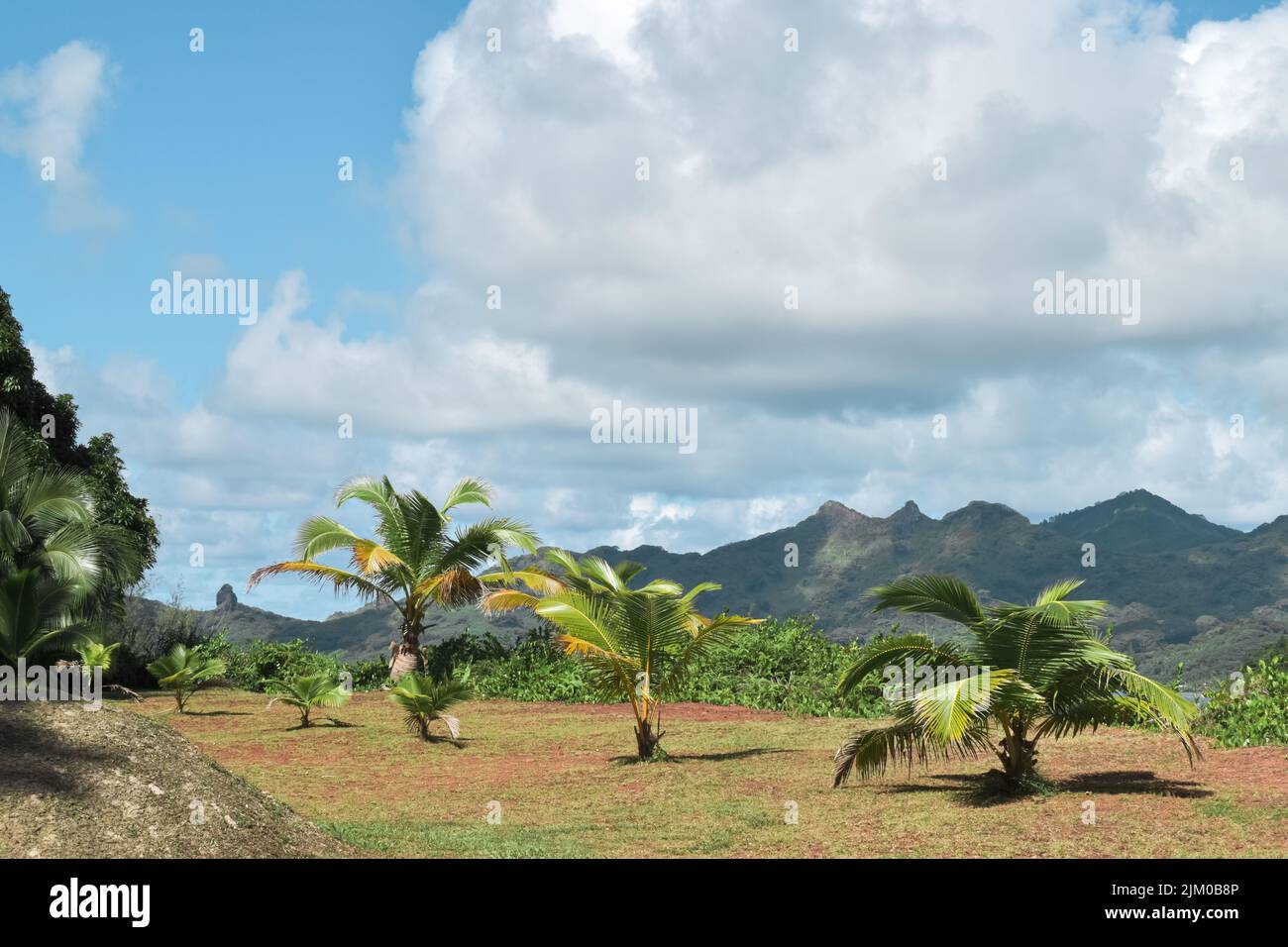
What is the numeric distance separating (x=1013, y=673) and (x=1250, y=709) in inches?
318

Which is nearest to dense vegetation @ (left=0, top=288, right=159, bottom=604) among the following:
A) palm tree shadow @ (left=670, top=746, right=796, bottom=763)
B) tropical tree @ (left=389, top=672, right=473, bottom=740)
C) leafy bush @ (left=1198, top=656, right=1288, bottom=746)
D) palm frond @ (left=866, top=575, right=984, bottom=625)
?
tropical tree @ (left=389, top=672, right=473, bottom=740)

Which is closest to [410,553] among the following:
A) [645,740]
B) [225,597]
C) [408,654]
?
[408,654]

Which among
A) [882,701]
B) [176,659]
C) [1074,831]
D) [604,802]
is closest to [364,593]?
[176,659]

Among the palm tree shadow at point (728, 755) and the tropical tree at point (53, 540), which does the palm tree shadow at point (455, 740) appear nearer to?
the palm tree shadow at point (728, 755)

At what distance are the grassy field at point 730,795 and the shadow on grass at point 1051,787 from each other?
1.7 inches

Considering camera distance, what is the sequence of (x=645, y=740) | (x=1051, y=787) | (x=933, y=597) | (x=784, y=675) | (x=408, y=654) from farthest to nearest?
1. (x=408, y=654)
2. (x=784, y=675)
3. (x=645, y=740)
4. (x=1051, y=787)
5. (x=933, y=597)

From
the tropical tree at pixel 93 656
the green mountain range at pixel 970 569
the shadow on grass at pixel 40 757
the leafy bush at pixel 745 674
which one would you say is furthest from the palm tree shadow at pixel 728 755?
the green mountain range at pixel 970 569

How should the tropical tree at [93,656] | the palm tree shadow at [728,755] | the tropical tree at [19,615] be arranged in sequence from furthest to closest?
the tropical tree at [93,656] → the palm tree shadow at [728,755] → the tropical tree at [19,615]

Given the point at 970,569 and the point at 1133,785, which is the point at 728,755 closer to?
the point at 1133,785

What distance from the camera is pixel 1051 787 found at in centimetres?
1216

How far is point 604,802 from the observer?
12.8 m

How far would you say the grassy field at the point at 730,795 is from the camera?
9.95 m

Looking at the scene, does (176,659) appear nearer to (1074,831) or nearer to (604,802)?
(604,802)
